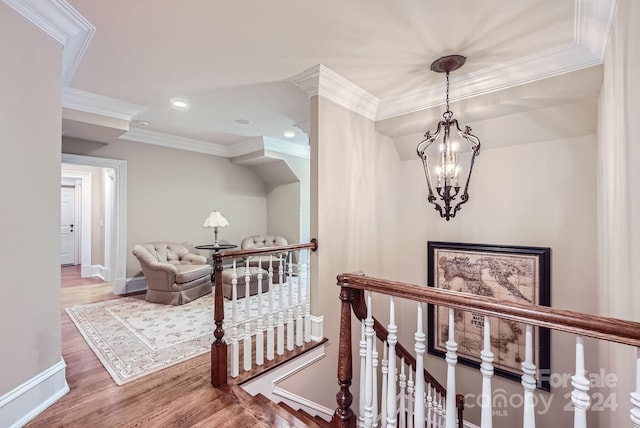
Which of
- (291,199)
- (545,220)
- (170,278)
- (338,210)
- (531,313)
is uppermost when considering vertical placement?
(291,199)

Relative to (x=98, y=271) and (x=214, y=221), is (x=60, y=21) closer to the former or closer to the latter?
(x=214, y=221)

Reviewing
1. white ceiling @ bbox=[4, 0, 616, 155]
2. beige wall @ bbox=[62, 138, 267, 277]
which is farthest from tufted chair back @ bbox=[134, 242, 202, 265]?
white ceiling @ bbox=[4, 0, 616, 155]

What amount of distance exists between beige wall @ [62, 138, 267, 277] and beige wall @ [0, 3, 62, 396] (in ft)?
9.07

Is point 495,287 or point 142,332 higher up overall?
point 495,287

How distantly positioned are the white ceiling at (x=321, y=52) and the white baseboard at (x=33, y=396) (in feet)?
7.18

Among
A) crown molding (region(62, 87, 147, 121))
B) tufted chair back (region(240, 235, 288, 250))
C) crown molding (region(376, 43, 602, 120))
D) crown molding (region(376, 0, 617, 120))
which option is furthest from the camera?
tufted chair back (region(240, 235, 288, 250))

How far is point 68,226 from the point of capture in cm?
724

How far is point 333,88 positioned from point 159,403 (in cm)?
284

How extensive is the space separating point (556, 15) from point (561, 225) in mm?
1862

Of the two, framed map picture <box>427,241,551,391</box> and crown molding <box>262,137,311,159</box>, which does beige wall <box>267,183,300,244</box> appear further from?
framed map picture <box>427,241,551,391</box>

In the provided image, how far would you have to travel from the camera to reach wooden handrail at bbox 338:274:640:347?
758 millimetres

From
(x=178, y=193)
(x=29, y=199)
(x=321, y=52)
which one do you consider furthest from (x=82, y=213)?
(x=321, y=52)

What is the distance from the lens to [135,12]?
6.06 feet

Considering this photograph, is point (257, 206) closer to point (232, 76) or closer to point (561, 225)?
point (232, 76)
